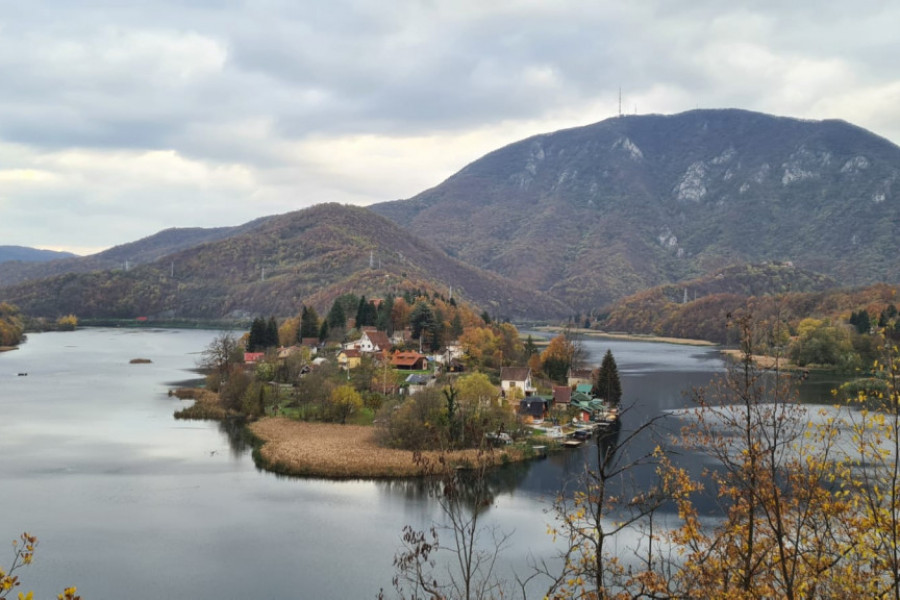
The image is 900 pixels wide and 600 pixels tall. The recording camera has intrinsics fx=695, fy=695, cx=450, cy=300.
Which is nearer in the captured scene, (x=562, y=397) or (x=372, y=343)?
(x=562, y=397)

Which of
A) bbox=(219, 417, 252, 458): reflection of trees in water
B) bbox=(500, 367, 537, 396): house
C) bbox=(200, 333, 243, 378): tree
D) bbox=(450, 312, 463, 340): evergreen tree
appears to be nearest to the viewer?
bbox=(219, 417, 252, 458): reflection of trees in water

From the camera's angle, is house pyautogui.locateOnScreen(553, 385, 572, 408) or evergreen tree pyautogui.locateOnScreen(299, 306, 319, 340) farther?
evergreen tree pyautogui.locateOnScreen(299, 306, 319, 340)

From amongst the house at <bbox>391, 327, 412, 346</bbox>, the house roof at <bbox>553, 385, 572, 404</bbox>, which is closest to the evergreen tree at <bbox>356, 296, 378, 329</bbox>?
the house at <bbox>391, 327, 412, 346</bbox>

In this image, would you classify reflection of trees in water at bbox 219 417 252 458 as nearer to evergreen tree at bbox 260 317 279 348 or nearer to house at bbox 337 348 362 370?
house at bbox 337 348 362 370

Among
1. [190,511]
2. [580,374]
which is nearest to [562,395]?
[580,374]

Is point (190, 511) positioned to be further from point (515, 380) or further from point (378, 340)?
point (378, 340)

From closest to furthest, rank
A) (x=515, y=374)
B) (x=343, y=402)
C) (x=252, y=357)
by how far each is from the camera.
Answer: (x=343, y=402) → (x=515, y=374) → (x=252, y=357)

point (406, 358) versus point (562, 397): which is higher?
point (406, 358)
